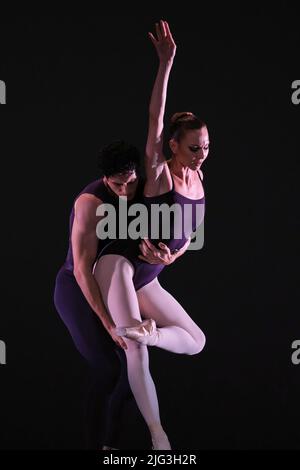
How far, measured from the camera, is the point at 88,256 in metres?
3.87

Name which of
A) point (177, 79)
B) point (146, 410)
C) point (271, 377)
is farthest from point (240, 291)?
point (146, 410)

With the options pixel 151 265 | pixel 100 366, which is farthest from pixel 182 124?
pixel 100 366

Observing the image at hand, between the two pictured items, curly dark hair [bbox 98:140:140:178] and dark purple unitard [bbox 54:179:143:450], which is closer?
curly dark hair [bbox 98:140:140:178]

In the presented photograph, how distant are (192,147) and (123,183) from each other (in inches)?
11.3

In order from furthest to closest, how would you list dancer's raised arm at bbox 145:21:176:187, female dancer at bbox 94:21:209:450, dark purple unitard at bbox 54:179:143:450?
dark purple unitard at bbox 54:179:143:450, female dancer at bbox 94:21:209:450, dancer's raised arm at bbox 145:21:176:187

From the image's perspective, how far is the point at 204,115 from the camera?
5.36 m

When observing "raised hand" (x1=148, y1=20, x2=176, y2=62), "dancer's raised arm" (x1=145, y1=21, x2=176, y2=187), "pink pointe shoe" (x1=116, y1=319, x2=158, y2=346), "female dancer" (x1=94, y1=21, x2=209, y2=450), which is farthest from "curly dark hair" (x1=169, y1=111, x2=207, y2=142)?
"pink pointe shoe" (x1=116, y1=319, x2=158, y2=346)

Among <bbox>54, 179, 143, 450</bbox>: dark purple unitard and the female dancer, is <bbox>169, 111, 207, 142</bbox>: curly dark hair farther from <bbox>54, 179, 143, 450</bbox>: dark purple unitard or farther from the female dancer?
<bbox>54, 179, 143, 450</bbox>: dark purple unitard

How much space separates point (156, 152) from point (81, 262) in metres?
0.49

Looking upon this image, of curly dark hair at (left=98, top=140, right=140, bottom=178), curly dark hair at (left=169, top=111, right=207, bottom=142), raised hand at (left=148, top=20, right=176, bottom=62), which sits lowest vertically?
curly dark hair at (left=98, top=140, right=140, bottom=178)

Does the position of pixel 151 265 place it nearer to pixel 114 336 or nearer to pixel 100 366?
pixel 114 336

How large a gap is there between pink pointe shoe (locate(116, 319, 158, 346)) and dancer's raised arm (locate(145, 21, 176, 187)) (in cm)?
53

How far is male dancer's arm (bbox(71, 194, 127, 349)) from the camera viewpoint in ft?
12.6

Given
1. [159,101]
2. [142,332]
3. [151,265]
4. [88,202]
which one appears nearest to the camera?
[159,101]
